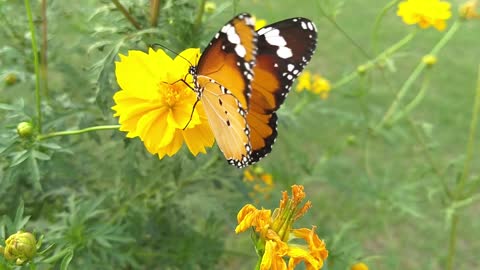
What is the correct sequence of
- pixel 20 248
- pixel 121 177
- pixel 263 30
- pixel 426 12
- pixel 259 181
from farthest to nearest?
pixel 259 181 → pixel 426 12 → pixel 121 177 → pixel 263 30 → pixel 20 248

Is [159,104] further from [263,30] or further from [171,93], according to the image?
[263,30]

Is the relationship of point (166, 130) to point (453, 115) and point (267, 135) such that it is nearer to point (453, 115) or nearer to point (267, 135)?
point (267, 135)

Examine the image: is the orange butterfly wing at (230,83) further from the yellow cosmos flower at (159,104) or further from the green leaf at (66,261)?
the green leaf at (66,261)

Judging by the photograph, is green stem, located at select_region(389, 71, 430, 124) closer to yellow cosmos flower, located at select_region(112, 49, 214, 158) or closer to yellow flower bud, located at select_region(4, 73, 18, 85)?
yellow cosmos flower, located at select_region(112, 49, 214, 158)

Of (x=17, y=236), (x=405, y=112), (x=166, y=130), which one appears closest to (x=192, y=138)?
(x=166, y=130)

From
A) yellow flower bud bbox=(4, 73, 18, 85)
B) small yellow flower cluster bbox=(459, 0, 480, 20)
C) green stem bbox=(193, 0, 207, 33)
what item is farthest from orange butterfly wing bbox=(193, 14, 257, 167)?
small yellow flower cluster bbox=(459, 0, 480, 20)

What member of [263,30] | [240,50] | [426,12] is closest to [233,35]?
[240,50]
